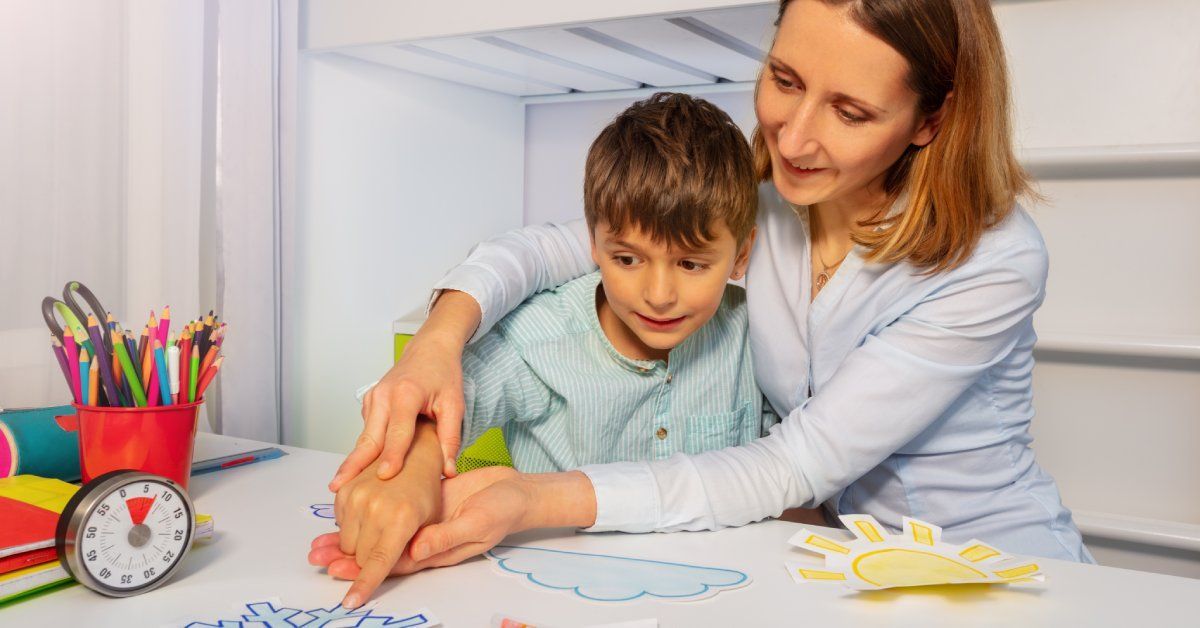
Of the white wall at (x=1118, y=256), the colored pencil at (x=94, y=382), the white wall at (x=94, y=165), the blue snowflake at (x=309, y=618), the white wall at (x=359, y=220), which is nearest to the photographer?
the blue snowflake at (x=309, y=618)

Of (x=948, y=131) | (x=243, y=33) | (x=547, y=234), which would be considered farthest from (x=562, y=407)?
(x=243, y=33)

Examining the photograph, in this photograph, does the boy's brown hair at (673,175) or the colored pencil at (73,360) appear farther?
the boy's brown hair at (673,175)

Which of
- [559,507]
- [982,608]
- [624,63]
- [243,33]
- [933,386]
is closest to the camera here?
[982,608]

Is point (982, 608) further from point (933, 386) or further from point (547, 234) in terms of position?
point (547, 234)

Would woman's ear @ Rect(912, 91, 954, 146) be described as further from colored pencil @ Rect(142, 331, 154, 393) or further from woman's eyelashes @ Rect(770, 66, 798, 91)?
colored pencil @ Rect(142, 331, 154, 393)

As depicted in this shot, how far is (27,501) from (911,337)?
0.79m

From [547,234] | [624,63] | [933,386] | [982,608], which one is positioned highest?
[624,63]

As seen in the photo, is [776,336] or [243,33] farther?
[243,33]

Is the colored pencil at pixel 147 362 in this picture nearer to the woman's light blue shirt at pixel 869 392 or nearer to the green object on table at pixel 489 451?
the woman's light blue shirt at pixel 869 392

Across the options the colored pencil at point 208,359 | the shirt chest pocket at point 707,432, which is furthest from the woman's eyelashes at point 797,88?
the colored pencil at point 208,359

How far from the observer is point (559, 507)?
2.65 ft

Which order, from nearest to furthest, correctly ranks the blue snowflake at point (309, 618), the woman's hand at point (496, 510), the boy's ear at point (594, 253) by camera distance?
the blue snowflake at point (309, 618) → the woman's hand at point (496, 510) → the boy's ear at point (594, 253)

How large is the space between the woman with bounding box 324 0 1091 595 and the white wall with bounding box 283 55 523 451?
873 mm

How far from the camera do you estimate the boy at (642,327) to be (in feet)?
3.26
